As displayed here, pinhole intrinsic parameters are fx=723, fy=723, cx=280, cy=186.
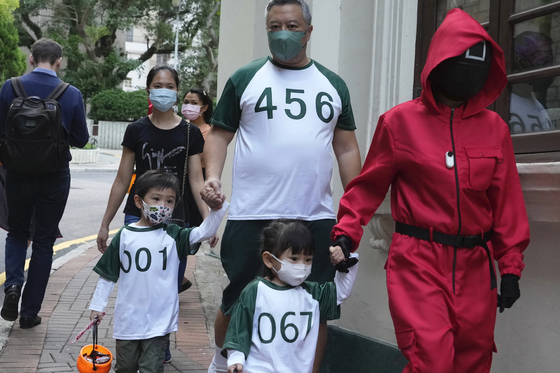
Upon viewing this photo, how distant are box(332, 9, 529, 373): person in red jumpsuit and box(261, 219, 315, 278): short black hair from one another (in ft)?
0.47

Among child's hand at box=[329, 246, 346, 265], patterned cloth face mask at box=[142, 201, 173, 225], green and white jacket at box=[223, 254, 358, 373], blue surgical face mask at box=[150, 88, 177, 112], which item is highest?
blue surgical face mask at box=[150, 88, 177, 112]

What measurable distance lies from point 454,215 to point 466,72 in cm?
60

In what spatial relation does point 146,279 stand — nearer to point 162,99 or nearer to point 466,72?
point 162,99

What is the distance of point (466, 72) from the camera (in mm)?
3010

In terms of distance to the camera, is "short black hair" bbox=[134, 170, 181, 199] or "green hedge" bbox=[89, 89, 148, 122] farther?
"green hedge" bbox=[89, 89, 148, 122]

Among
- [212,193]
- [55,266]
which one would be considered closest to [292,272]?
[212,193]

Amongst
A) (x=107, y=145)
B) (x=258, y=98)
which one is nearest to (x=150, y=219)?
(x=258, y=98)

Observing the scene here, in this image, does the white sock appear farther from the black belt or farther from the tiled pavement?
the black belt

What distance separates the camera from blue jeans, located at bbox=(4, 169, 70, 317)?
17.2 ft

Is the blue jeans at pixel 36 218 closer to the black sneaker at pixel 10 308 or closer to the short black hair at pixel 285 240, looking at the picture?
the black sneaker at pixel 10 308

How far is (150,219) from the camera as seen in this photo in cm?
391

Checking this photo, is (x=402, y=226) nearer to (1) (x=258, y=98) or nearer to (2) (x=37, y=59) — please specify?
(1) (x=258, y=98)

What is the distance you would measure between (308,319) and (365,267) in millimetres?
1618

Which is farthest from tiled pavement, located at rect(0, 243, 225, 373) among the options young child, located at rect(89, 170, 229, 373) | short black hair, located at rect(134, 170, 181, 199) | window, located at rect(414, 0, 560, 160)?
window, located at rect(414, 0, 560, 160)
